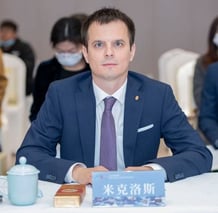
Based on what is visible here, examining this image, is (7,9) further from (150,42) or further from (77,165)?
(77,165)

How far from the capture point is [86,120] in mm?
2572

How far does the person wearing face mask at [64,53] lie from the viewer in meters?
3.88

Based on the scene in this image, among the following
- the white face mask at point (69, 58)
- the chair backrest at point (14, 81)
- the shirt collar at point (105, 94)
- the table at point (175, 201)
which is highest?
the shirt collar at point (105, 94)

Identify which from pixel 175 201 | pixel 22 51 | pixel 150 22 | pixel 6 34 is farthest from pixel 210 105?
pixel 150 22

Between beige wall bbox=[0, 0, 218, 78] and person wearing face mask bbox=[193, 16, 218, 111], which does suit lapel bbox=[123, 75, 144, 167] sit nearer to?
person wearing face mask bbox=[193, 16, 218, 111]

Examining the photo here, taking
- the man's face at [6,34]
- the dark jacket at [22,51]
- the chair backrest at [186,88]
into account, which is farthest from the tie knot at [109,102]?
the man's face at [6,34]

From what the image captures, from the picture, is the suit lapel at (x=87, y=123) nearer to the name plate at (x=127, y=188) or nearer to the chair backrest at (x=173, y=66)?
the name plate at (x=127, y=188)

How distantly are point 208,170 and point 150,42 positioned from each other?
6967 millimetres

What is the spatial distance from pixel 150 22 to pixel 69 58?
5.61 metres

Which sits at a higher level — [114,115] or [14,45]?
[114,115]

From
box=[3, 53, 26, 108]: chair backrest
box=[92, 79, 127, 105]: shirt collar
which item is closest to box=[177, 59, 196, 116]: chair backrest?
box=[3, 53, 26, 108]: chair backrest

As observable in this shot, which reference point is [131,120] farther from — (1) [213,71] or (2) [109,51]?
(1) [213,71]

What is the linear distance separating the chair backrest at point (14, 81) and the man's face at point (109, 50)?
367cm

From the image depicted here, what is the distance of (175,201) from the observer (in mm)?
2008
